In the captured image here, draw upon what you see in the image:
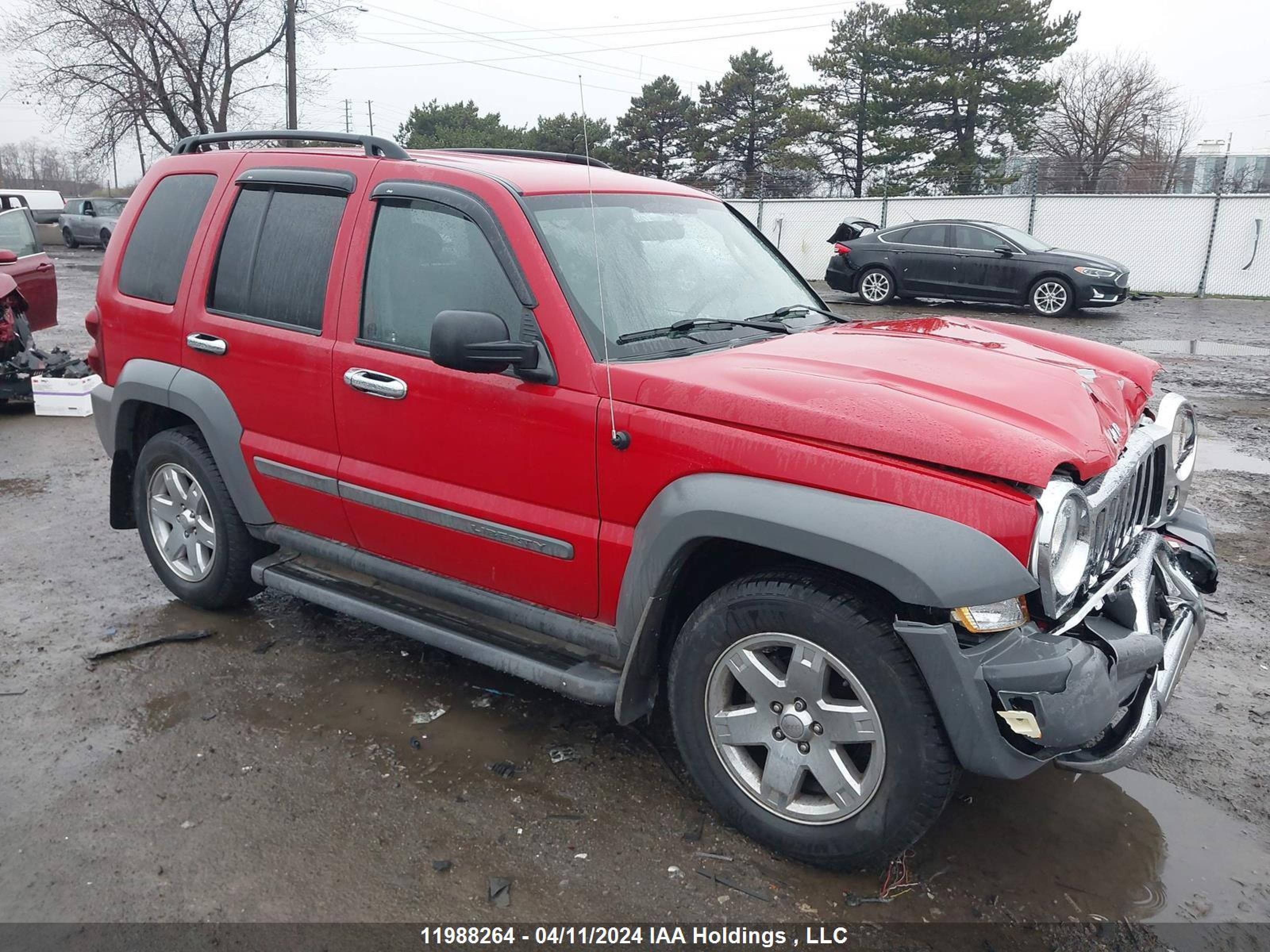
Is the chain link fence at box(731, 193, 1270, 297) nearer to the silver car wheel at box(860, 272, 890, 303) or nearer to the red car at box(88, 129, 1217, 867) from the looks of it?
the silver car wheel at box(860, 272, 890, 303)

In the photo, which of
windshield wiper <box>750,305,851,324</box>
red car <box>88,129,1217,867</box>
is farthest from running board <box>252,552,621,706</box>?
windshield wiper <box>750,305,851,324</box>

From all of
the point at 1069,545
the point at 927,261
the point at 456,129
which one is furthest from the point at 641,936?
the point at 456,129

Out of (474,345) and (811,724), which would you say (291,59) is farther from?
(811,724)

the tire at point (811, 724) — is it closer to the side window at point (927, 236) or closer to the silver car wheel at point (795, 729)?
the silver car wheel at point (795, 729)

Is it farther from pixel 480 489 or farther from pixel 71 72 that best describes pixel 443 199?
pixel 71 72

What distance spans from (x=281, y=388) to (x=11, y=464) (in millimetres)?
4721

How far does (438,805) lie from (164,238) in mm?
2886

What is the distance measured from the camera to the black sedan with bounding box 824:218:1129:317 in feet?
48.7

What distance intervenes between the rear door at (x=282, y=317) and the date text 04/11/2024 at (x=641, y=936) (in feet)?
5.68

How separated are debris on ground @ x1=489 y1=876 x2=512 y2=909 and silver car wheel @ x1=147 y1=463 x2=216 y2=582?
7.63 ft

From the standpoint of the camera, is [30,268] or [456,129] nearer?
[30,268]

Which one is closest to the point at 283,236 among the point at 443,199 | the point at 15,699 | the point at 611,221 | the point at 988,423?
the point at 443,199

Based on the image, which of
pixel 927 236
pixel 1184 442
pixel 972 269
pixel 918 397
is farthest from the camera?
pixel 927 236

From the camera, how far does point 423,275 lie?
341cm
